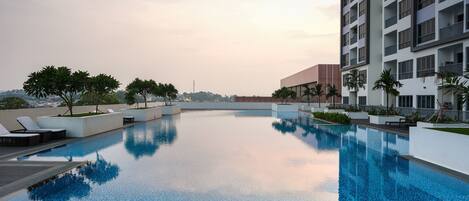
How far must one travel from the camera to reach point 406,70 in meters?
30.2

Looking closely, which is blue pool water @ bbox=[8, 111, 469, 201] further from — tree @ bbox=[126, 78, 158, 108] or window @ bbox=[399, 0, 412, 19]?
tree @ bbox=[126, 78, 158, 108]

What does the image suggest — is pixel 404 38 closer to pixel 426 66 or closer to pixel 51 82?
pixel 426 66

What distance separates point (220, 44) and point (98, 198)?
3630 cm

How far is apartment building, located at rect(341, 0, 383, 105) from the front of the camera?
37531 mm

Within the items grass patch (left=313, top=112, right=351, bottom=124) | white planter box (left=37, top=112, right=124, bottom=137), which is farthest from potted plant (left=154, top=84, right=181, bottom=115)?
white planter box (left=37, top=112, right=124, bottom=137)

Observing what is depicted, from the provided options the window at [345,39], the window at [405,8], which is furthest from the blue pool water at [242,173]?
the window at [345,39]

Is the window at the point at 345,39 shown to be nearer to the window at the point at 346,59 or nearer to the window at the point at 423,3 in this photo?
the window at the point at 346,59

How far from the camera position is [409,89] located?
29094 millimetres

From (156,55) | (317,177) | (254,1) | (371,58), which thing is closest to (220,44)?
(156,55)

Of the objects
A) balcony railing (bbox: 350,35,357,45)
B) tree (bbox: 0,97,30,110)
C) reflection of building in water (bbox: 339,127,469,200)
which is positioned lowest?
reflection of building in water (bbox: 339,127,469,200)

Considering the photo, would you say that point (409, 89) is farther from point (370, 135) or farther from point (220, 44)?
point (220, 44)

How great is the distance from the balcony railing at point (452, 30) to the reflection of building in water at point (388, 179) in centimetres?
1186

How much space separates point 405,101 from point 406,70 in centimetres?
250

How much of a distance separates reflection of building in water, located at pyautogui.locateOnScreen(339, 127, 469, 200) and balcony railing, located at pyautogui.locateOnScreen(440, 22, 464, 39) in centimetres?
1186
